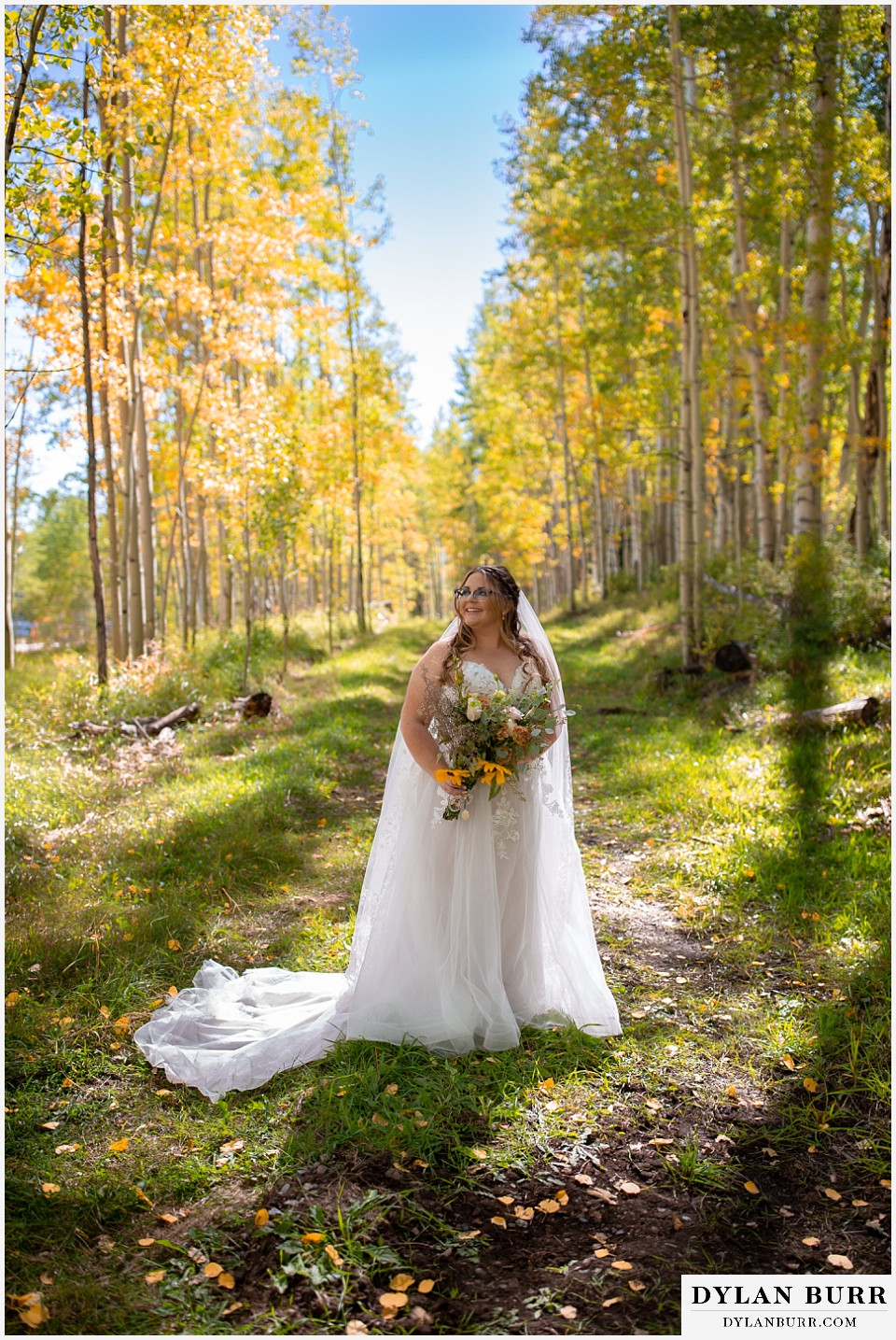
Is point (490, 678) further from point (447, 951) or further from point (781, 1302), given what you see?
point (781, 1302)

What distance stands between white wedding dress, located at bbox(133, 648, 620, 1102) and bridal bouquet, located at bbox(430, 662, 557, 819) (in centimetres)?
11

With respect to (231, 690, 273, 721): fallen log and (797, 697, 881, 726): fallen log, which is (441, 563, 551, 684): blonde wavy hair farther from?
(231, 690, 273, 721): fallen log

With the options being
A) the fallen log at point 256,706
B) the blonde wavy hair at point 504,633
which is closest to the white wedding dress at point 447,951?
the blonde wavy hair at point 504,633

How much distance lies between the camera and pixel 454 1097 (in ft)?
11.5

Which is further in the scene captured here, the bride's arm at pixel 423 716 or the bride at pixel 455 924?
the bride's arm at pixel 423 716

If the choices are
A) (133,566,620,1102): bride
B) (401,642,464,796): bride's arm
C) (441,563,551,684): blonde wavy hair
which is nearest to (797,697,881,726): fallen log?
(133,566,620,1102): bride

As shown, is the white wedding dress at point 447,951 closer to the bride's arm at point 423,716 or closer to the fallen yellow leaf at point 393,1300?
the bride's arm at point 423,716

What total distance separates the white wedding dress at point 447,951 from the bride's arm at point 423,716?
119 mm

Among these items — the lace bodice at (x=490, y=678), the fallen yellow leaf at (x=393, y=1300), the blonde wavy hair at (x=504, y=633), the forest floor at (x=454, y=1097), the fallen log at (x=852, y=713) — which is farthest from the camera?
the fallen log at (x=852, y=713)

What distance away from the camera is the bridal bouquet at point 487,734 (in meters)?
4.05

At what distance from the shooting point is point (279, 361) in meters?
14.2

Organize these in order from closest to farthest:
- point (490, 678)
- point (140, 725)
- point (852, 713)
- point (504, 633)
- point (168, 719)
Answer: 1. point (490, 678)
2. point (504, 633)
3. point (852, 713)
4. point (140, 725)
5. point (168, 719)

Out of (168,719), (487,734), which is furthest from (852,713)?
(168,719)

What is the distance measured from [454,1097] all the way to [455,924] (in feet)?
2.72
